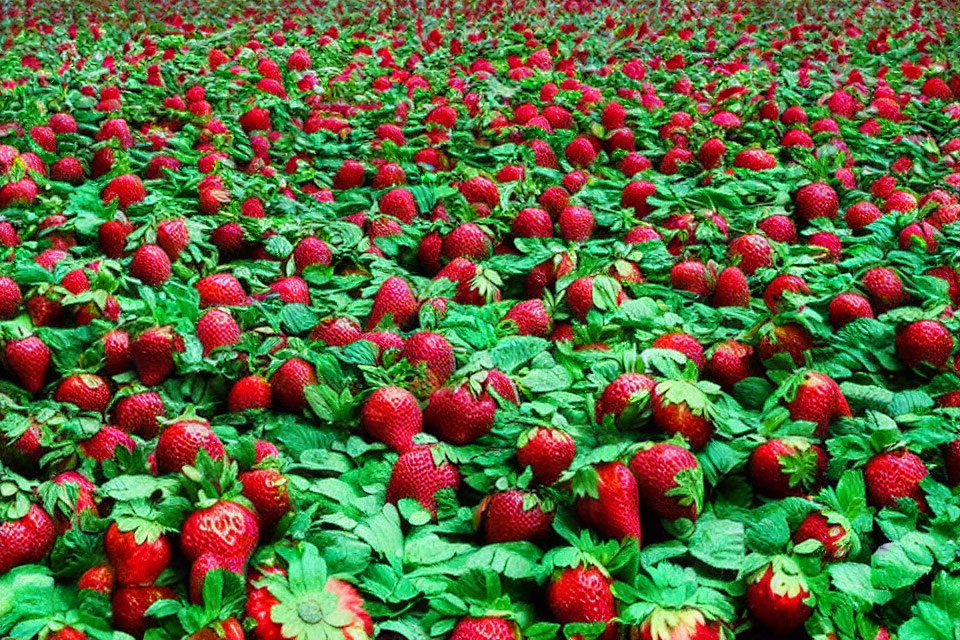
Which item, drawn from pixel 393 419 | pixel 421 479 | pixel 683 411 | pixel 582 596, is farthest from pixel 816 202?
pixel 582 596

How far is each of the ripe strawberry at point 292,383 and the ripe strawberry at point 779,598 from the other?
1.22m

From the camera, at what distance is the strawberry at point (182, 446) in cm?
199

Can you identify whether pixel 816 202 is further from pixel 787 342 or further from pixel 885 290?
pixel 787 342

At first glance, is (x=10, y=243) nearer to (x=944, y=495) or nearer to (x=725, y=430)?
(x=725, y=430)

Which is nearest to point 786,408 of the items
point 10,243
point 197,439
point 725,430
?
point 725,430

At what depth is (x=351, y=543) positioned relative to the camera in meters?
1.91

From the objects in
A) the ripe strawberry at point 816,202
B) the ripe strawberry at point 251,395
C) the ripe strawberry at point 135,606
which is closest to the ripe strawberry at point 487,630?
the ripe strawberry at point 135,606

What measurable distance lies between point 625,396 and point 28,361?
1.62 meters

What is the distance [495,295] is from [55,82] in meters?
3.63

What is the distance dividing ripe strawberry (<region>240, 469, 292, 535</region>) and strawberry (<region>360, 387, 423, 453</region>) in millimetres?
421

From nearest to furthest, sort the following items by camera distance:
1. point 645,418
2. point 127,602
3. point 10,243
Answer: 1. point 127,602
2. point 645,418
3. point 10,243

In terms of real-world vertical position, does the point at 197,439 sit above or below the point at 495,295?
above

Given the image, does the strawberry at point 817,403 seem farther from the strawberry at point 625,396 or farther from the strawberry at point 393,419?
the strawberry at point 393,419

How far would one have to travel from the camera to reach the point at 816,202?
11.9 feet
